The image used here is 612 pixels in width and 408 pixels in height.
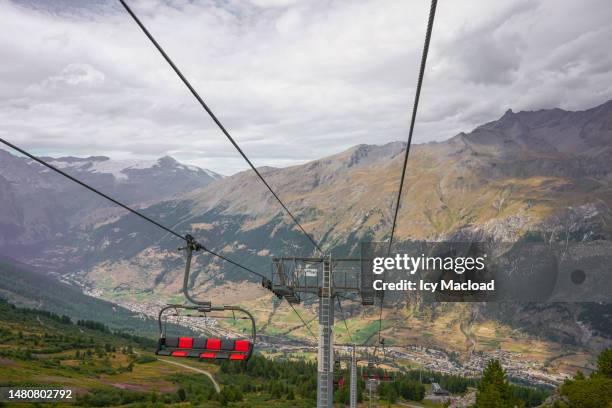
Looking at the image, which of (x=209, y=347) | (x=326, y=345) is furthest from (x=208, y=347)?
(x=326, y=345)

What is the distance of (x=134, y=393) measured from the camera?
6998 inches

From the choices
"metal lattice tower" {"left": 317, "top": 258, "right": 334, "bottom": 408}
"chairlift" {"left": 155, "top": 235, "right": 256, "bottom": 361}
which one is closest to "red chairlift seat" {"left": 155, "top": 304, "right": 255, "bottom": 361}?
"chairlift" {"left": 155, "top": 235, "right": 256, "bottom": 361}

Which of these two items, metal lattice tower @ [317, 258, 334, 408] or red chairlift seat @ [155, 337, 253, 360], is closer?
red chairlift seat @ [155, 337, 253, 360]

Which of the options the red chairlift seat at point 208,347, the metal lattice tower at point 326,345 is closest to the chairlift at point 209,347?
the red chairlift seat at point 208,347

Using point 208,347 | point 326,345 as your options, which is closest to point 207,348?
point 208,347

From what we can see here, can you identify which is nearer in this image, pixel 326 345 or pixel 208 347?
pixel 208 347

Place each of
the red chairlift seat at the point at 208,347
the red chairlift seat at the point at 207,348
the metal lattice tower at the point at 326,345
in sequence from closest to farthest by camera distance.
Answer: the red chairlift seat at the point at 208,347, the red chairlift seat at the point at 207,348, the metal lattice tower at the point at 326,345

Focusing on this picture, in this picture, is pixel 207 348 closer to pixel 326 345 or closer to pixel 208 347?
pixel 208 347

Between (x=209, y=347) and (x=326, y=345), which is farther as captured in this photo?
(x=326, y=345)

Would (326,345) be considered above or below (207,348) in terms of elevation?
below

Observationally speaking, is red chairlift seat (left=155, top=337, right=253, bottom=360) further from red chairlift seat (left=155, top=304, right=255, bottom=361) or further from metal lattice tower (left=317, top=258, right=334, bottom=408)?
metal lattice tower (left=317, top=258, right=334, bottom=408)

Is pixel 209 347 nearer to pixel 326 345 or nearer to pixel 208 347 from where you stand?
pixel 208 347

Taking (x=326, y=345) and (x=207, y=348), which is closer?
(x=207, y=348)

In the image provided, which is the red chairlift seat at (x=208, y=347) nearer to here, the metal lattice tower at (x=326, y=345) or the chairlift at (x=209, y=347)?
the chairlift at (x=209, y=347)
